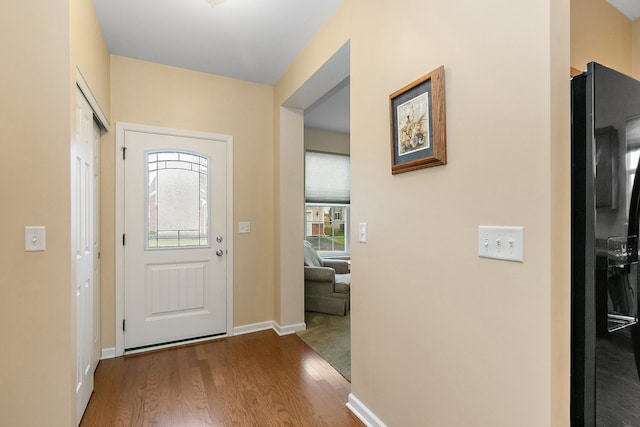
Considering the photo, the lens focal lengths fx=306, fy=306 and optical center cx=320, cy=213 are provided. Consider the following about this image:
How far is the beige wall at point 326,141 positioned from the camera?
16.4 ft

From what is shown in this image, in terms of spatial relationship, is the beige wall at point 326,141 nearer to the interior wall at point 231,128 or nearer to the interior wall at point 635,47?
the interior wall at point 231,128

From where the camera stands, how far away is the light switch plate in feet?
3.50

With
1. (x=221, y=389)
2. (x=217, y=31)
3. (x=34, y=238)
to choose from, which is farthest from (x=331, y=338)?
(x=217, y=31)

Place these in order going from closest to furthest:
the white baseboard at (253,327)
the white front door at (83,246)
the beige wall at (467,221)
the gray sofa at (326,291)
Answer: the beige wall at (467,221) < the white front door at (83,246) < the white baseboard at (253,327) < the gray sofa at (326,291)

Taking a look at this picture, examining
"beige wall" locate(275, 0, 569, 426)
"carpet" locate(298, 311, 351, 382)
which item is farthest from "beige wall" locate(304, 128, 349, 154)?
"beige wall" locate(275, 0, 569, 426)

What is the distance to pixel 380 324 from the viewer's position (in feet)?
5.80

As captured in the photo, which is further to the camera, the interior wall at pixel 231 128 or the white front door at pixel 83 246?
the interior wall at pixel 231 128

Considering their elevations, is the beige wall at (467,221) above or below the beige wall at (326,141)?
below

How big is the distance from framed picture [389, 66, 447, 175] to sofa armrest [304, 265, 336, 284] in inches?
95.1

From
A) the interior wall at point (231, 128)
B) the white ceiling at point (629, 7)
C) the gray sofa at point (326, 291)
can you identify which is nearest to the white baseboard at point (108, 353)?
the interior wall at point (231, 128)

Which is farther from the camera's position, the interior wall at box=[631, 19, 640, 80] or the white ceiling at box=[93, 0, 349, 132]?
the white ceiling at box=[93, 0, 349, 132]

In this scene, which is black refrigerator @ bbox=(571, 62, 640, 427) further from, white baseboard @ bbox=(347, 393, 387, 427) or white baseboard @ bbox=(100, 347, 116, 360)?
white baseboard @ bbox=(100, 347, 116, 360)

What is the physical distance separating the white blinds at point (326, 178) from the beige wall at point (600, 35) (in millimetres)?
3353

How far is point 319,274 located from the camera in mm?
3873
